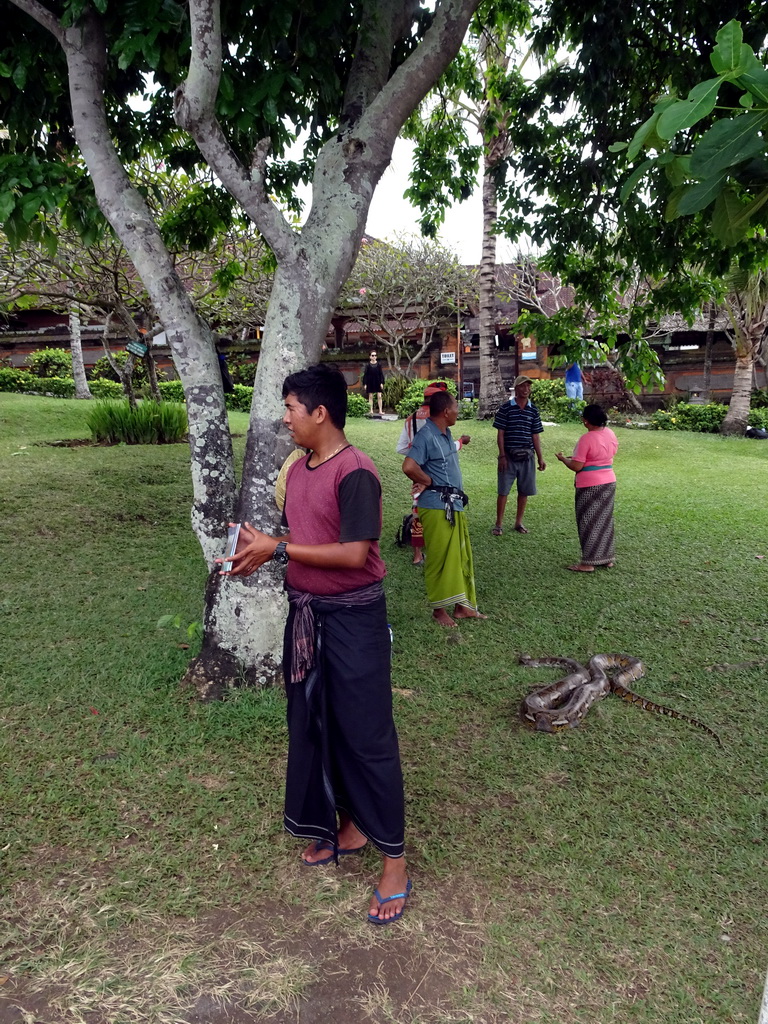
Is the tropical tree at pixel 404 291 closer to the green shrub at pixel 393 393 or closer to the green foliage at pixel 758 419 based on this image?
the green shrub at pixel 393 393

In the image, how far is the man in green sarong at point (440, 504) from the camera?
17.3 ft

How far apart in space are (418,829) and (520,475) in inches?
213

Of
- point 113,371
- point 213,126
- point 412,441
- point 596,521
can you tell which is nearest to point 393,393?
point 113,371

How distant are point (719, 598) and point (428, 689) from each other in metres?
3.12

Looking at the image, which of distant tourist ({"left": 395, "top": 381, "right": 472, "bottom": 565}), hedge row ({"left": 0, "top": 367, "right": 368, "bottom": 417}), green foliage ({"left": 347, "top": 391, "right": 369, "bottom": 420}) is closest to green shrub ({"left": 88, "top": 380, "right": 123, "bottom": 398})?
hedge row ({"left": 0, "top": 367, "right": 368, "bottom": 417})

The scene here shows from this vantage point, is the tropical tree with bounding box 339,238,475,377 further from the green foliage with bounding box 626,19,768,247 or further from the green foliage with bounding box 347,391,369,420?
the green foliage with bounding box 626,19,768,247

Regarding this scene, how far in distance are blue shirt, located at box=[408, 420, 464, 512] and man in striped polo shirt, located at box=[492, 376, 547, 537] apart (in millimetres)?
2638

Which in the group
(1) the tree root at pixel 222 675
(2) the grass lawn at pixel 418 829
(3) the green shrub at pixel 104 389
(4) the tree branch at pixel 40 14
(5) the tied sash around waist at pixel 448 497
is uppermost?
(4) the tree branch at pixel 40 14

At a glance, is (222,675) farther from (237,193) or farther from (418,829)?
(237,193)

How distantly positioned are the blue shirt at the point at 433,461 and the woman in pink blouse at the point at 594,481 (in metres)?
Answer: 1.72

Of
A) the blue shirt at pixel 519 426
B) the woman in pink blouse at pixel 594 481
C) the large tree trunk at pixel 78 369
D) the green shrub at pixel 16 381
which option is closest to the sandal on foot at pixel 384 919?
the woman in pink blouse at pixel 594 481

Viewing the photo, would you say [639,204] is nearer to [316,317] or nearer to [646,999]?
[316,317]

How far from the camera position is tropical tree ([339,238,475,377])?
22703mm

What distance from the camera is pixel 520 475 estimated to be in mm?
8023
